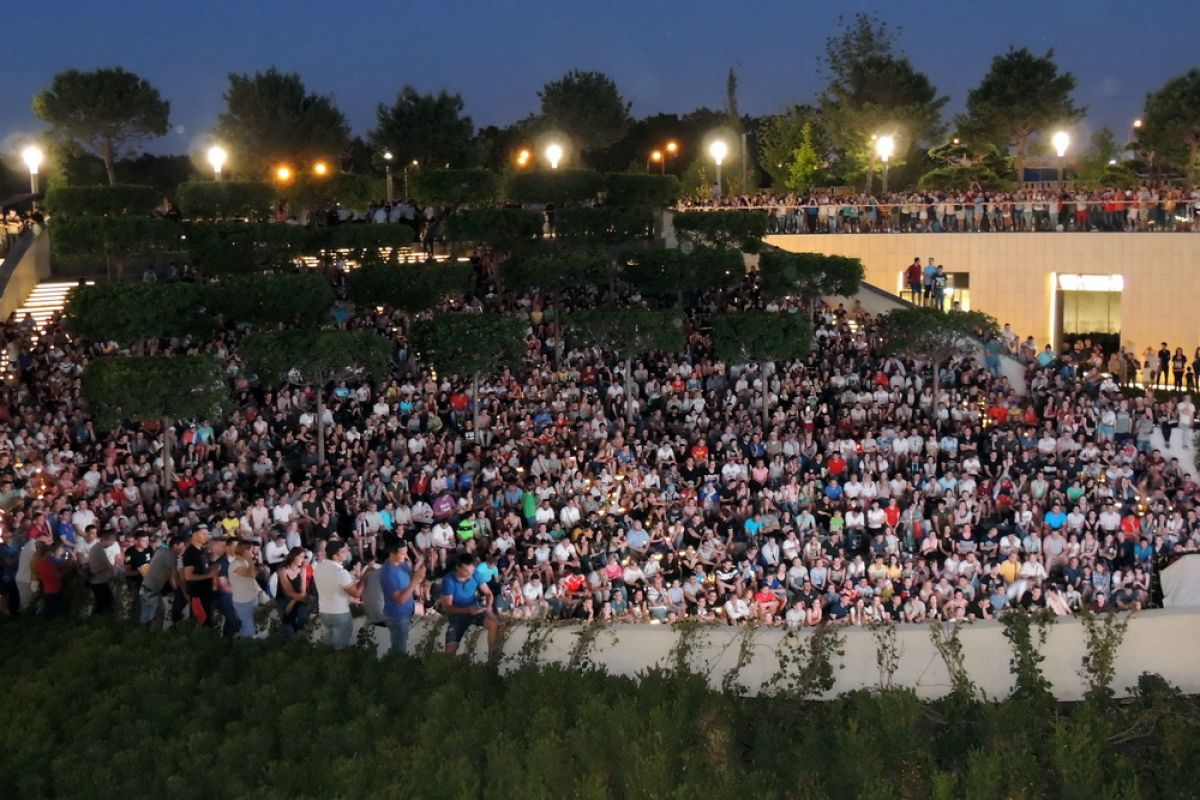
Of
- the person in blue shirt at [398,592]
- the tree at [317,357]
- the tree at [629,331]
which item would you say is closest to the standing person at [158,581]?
the person in blue shirt at [398,592]

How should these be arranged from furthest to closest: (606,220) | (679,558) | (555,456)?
(606,220)
(555,456)
(679,558)

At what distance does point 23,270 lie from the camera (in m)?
27.8

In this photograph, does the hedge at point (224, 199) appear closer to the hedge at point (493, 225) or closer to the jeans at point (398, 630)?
the hedge at point (493, 225)

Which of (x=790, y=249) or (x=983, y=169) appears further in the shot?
(x=983, y=169)

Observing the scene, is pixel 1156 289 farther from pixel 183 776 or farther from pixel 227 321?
pixel 183 776

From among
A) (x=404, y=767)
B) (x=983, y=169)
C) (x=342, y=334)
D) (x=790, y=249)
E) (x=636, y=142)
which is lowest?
(x=404, y=767)

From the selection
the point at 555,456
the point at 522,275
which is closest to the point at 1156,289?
the point at 522,275

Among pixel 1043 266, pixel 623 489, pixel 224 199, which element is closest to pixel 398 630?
pixel 623 489

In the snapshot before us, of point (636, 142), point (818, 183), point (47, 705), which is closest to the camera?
point (47, 705)

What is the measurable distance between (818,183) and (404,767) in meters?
36.6

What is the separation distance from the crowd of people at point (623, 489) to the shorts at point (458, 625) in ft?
0.48

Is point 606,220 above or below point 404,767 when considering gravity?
above

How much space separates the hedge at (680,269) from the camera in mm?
27484

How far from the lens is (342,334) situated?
21922mm
